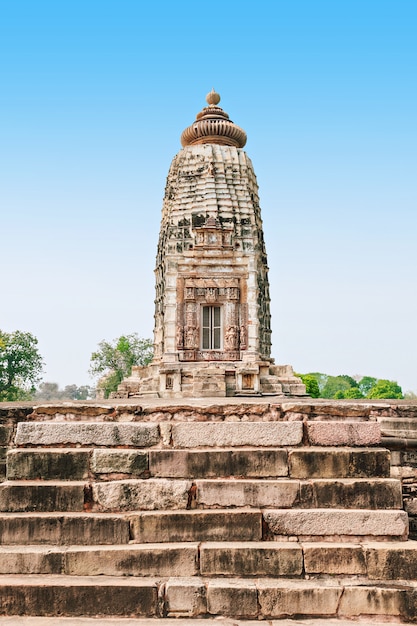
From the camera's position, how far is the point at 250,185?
20844 millimetres

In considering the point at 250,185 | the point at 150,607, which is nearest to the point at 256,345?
the point at 250,185

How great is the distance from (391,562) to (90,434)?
8.34 ft

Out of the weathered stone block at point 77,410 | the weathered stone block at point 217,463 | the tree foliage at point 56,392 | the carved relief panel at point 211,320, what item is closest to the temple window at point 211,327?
the carved relief panel at point 211,320

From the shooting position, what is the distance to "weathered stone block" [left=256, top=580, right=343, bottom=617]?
3.49 metres

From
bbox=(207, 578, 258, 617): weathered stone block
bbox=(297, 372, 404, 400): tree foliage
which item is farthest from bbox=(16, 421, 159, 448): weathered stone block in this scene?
bbox=(297, 372, 404, 400): tree foliage

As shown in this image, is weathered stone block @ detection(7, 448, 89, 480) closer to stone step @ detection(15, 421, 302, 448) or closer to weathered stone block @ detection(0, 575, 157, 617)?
stone step @ detection(15, 421, 302, 448)

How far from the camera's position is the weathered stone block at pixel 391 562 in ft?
12.1

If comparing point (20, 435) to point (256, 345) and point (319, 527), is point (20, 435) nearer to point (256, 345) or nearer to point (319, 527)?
point (319, 527)

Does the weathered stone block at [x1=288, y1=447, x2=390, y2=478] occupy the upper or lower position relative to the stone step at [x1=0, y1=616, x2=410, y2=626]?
upper

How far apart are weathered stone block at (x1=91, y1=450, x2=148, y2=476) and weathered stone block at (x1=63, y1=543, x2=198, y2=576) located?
0.62 m

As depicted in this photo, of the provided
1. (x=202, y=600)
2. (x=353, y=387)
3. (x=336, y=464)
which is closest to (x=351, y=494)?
(x=336, y=464)

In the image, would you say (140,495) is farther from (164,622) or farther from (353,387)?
(353,387)

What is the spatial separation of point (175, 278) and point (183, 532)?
14.6m

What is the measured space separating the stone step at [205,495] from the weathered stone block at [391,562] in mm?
370
